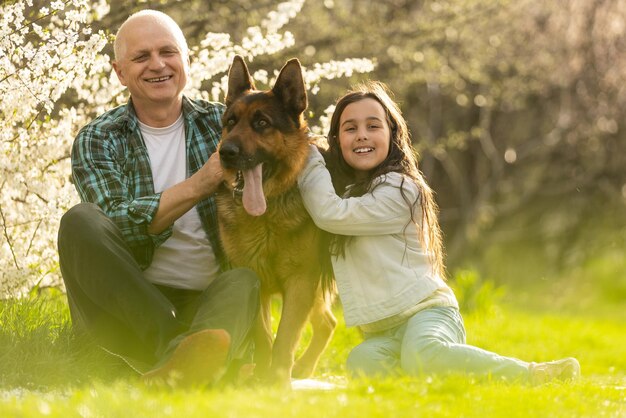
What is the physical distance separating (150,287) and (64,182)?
1979mm

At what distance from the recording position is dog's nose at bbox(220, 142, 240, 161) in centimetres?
415

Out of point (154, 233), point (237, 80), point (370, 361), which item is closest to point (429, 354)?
point (370, 361)

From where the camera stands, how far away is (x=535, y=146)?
12.6 m

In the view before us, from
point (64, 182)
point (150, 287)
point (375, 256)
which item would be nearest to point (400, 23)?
point (64, 182)

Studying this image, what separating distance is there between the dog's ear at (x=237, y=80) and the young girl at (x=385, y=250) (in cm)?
50

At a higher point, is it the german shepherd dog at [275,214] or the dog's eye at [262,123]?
the dog's eye at [262,123]

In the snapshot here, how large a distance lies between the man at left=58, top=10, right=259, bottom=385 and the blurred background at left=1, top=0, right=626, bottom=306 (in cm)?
650

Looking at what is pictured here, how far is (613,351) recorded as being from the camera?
739 cm

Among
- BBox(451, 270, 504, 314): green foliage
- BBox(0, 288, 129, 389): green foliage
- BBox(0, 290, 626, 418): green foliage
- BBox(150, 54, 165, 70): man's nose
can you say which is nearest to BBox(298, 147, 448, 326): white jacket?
BBox(0, 290, 626, 418): green foliage

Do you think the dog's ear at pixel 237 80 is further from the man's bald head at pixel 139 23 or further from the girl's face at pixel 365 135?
the girl's face at pixel 365 135

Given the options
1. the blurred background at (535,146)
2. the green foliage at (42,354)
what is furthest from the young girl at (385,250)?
the blurred background at (535,146)

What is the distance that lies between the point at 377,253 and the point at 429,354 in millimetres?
594

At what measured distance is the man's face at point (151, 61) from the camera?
4.61 m

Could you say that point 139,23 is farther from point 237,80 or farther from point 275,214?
point 275,214
